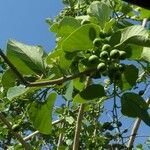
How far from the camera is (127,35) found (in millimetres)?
1341

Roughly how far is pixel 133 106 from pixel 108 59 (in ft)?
0.67

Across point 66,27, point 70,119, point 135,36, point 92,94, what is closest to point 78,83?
point 92,94

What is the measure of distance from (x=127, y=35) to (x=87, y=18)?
0.78ft

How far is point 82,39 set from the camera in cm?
135

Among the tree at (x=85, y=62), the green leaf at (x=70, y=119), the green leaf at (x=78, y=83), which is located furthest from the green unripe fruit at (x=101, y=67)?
the green leaf at (x=70, y=119)

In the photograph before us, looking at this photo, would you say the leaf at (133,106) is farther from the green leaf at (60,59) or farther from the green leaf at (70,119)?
the green leaf at (70,119)

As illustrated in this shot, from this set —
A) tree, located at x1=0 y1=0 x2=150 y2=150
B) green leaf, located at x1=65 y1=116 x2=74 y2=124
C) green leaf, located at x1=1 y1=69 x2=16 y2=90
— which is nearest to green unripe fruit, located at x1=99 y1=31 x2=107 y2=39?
tree, located at x1=0 y1=0 x2=150 y2=150

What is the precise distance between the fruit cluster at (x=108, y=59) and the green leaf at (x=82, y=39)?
22mm

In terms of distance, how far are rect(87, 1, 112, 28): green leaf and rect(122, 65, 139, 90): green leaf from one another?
16 cm

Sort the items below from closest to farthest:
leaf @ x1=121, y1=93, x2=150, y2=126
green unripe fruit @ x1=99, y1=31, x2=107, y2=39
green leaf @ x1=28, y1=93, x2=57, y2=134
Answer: green unripe fruit @ x1=99, y1=31, x2=107, y2=39
leaf @ x1=121, y1=93, x2=150, y2=126
green leaf @ x1=28, y1=93, x2=57, y2=134

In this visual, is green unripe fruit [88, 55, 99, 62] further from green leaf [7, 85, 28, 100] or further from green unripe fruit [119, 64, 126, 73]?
green leaf [7, 85, 28, 100]

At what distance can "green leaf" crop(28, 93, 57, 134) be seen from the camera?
158 cm

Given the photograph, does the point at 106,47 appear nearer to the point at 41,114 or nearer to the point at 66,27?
the point at 66,27

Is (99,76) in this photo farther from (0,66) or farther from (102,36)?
(0,66)
